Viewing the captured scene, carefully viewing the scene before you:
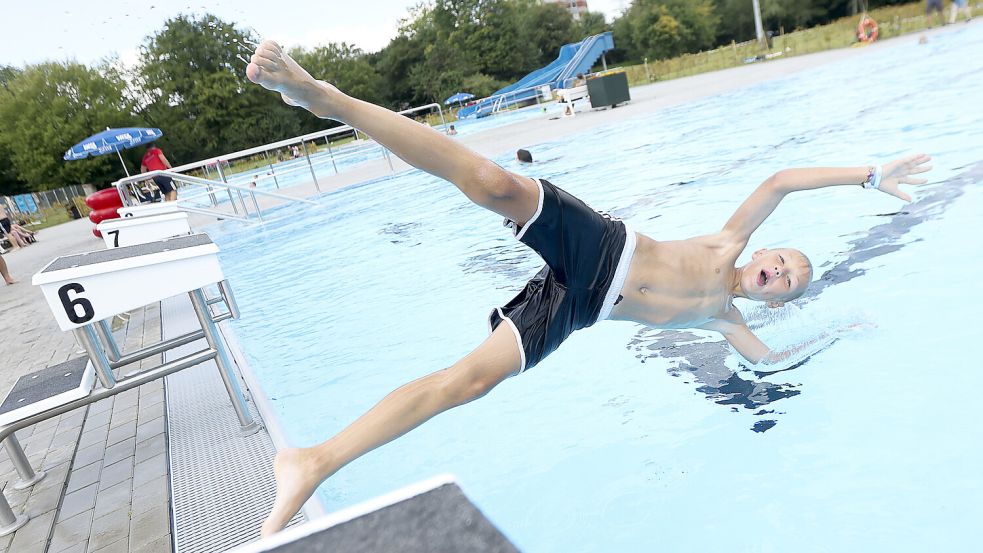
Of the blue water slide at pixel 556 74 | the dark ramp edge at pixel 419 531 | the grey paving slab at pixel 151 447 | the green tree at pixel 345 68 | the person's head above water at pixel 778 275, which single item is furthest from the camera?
the green tree at pixel 345 68

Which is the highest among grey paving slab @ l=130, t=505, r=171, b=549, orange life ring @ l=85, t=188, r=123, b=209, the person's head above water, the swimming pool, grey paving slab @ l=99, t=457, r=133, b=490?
orange life ring @ l=85, t=188, r=123, b=209

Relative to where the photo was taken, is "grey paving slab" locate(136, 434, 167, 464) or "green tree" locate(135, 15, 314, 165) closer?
"grey paving slab" locate(136, 434, 167, 464)

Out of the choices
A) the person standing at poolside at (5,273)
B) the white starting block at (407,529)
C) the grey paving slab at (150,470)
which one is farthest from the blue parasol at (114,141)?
the white starting block at (407,529)

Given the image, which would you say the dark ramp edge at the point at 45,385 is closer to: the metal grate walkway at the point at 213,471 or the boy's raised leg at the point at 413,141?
the metal grate walkway at the point at 213,471

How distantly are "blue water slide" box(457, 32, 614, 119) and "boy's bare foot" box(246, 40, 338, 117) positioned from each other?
87.5 feet

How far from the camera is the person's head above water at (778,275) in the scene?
2.80m

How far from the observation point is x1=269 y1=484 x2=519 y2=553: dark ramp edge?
691mm

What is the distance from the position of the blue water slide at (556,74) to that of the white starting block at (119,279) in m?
26.1

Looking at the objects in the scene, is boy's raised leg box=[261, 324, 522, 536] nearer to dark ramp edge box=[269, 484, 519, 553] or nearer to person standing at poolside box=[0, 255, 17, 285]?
dark ramp edge box=[269, 484, 519, 553]

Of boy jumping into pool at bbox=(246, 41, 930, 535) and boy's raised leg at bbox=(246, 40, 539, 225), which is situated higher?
boy's raised leg at bbox=(246, 40, 539, 225)

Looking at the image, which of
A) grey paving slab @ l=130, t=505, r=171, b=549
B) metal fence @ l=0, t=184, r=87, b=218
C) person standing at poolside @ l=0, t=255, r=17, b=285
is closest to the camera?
grey paving slab @ l=130, t=505, r=171, b=549

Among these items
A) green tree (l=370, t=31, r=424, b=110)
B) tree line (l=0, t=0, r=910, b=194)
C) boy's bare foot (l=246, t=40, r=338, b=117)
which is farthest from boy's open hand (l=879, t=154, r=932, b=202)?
green tree (l=370, t=31, r=424, b=110)

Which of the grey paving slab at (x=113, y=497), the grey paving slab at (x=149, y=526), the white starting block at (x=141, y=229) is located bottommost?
the grey paving slab at (x=149, y=526)

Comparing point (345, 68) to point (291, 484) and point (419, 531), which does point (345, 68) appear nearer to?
point (291, 484)
